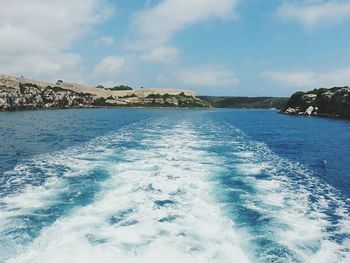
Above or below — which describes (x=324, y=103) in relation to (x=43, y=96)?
below

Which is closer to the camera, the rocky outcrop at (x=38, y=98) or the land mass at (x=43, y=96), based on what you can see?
the rocky outcrop at (x=38, y=98)

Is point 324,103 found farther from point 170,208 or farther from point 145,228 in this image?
point 145,228

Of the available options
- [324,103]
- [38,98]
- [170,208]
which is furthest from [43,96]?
[170,208]

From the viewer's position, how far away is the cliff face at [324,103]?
102 metres

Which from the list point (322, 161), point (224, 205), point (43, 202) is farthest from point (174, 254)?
point (322, 161)

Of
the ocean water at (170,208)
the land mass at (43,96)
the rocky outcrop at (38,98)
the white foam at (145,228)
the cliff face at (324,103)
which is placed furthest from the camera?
the land mass at (43,96)

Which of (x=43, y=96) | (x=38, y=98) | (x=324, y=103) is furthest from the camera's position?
(x=43, y=96)

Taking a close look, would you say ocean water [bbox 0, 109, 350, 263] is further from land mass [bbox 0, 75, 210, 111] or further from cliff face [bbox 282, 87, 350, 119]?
land mass [bbox 0, 75, 210, 111]

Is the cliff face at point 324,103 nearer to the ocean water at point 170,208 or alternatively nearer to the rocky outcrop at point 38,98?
the ocean water at point 170,208

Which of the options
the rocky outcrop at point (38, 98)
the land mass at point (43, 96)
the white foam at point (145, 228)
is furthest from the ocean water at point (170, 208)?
A: the land mass at point (43, 96)

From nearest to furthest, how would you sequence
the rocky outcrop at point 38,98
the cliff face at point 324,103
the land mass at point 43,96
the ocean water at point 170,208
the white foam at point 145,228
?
the white foam at point 145,228 → the ocean water at point 170,208 → the cliff face at point 324,103 → the rocky outcrop at point 38,98 → the land mass at point 43,96

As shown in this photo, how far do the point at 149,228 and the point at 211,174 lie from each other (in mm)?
9717

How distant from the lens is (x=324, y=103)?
4557 inches

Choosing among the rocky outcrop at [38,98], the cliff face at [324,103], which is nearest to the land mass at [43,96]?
the rocky outcrop at [38,98]
